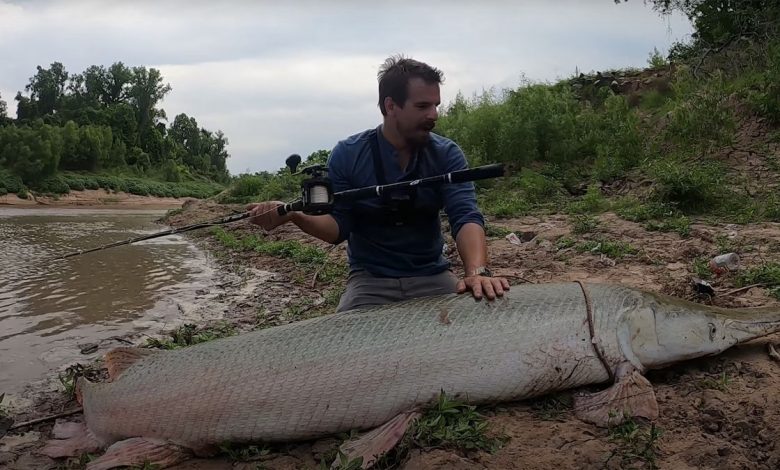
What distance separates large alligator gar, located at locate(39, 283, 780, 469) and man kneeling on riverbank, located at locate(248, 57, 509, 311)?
64 centimetres

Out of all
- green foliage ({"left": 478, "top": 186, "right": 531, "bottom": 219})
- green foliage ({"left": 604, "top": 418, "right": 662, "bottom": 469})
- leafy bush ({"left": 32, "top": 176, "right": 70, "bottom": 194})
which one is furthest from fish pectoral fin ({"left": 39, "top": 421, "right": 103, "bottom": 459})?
leafy bush ({"left": 32, "top": 176, "right": 70, "bottom": 194})

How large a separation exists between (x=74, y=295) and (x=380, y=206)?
16.6ft

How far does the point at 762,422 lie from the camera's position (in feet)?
8.10

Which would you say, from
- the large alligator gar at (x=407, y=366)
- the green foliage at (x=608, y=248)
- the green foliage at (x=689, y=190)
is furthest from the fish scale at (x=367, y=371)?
the green foliage at (x=689, y=190)

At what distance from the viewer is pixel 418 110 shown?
11.3 feet

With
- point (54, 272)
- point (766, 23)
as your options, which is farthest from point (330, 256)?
point (766, 23)

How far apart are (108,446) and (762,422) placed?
3061mm

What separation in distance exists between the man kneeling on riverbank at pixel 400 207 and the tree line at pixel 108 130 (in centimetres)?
3788

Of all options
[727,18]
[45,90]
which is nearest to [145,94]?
[45,90]

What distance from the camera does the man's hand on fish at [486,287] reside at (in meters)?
2.94

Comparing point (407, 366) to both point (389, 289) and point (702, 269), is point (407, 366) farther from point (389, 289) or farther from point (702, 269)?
point (702, 269)

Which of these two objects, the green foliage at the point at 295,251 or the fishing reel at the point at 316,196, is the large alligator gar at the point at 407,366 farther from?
the green foliage at the point at 295,251

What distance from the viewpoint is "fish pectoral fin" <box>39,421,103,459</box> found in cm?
313

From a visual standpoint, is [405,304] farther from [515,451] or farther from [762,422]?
[762,422]
